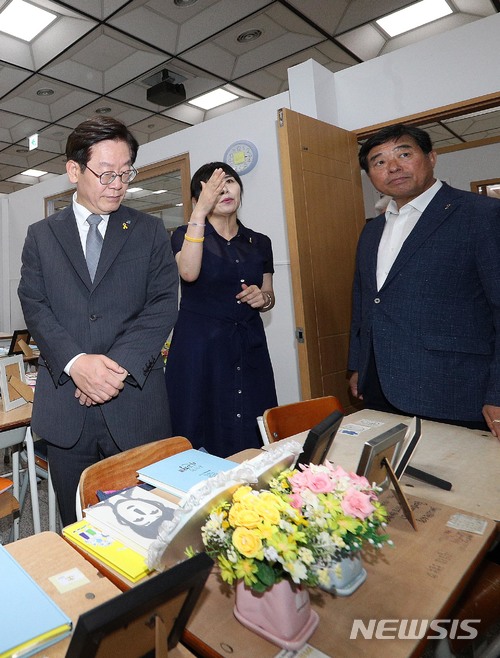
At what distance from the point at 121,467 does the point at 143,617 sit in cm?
81

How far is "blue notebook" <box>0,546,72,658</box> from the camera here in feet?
2.02

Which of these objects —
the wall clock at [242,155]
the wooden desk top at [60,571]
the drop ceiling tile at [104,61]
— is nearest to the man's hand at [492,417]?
the wooden desk top at [60,571]

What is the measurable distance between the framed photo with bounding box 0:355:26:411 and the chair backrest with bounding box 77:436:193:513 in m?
1.18

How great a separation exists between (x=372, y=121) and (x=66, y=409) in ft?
10.00

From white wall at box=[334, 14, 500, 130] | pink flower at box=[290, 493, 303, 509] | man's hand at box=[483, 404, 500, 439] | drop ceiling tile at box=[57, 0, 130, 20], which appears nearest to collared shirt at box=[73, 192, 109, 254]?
pink flower at box=[290, 493, 303, 509]

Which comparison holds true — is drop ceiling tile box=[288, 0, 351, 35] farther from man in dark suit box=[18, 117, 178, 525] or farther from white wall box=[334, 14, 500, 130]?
man in dark suit box=[18, 117, 178, 525]

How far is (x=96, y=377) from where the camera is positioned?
1.29 metres

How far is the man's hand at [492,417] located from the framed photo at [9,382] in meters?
2.14

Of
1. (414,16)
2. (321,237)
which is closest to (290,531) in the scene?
(321,237)

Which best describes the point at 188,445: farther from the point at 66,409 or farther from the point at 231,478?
the point at 231,478

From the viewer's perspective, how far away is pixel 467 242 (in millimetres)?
1621

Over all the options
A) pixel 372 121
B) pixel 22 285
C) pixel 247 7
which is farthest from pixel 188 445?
pixel 247 7

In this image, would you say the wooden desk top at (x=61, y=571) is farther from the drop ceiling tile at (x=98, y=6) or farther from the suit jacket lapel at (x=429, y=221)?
the drop ceiling tile at (x=98, y=6)

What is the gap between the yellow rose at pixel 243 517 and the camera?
23.6 inches
